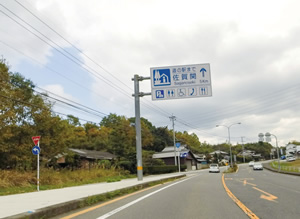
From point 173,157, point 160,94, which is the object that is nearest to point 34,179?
point 160,94

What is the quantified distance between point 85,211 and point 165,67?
1281 cm

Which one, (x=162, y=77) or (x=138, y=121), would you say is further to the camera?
(x=138, y=121)

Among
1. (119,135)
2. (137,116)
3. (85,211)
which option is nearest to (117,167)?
(119,135)

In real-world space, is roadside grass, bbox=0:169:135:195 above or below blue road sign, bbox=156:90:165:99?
below

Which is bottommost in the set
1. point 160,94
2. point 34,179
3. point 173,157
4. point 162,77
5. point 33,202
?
point 34,179

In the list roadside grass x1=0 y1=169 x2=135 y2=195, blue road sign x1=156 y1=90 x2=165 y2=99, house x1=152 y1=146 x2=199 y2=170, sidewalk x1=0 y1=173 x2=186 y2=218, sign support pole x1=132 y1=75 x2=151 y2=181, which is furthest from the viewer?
house x1=152 y1=146 x2=199 y2=170

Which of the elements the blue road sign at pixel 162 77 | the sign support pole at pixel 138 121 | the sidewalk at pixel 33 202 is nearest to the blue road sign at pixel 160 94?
the blue road sign at pixel 162 77

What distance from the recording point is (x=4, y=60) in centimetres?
2134

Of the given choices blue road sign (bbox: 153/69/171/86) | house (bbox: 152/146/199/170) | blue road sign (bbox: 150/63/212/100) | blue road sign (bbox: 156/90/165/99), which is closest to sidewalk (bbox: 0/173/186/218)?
blue road sign (bbox: 156/90/165/99)

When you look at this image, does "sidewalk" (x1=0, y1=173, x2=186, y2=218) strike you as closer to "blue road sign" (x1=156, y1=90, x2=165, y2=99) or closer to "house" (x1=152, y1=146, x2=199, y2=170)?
"blue road sign" (x1=156, y1=90, x2=165, y2=99)

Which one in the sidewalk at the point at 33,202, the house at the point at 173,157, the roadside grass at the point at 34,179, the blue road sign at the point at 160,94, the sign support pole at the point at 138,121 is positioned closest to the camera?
the sidewalk at the point at 33,202

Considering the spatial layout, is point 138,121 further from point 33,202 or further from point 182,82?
point 33,202

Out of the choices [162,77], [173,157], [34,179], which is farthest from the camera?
[173,157]

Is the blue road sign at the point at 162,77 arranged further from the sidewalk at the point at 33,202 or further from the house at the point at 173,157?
the house at the point at 173,157
